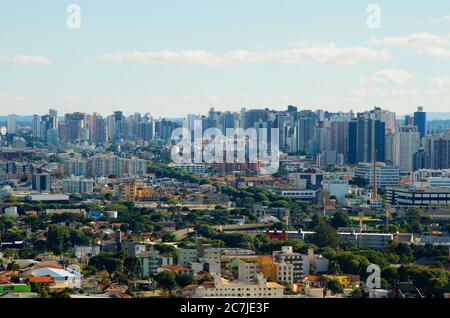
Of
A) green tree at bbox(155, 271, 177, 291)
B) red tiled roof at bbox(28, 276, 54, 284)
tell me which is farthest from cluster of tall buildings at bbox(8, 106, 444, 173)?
red tiled roof at bbox(28, 276, 54, 284)

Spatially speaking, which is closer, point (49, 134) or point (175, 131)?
point (175, 131)

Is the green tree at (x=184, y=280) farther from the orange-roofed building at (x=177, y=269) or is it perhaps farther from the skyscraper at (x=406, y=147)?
the skyscraper at (x=406, y=147)

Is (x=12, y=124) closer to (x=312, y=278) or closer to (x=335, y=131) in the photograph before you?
(x=335, y=131)

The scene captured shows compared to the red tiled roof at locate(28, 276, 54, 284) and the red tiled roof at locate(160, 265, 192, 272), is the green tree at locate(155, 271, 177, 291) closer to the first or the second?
the red tiled roof at locate(160, 265, 192, 272)

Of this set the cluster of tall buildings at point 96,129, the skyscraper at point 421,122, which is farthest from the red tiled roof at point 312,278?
the cluster of tall buildings at point 96,129

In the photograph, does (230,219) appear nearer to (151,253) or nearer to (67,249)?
(67,249)

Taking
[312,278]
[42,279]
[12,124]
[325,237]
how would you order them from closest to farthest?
1. [42,279]
2. [312,278]
3. [325,237]
4. [12,124]

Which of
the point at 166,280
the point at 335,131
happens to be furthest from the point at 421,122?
the point at 166,280
